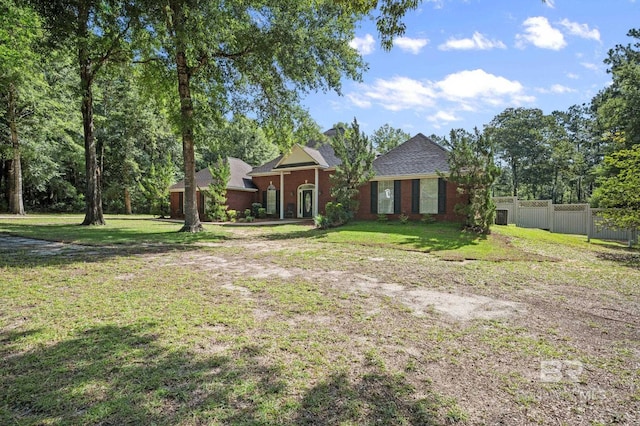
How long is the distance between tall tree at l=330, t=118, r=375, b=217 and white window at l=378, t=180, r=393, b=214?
6.52 ft

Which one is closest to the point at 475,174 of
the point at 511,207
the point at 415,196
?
the point at 415,196

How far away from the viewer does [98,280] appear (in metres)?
5.27

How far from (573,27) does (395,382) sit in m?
7.18

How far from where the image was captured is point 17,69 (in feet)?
48.3

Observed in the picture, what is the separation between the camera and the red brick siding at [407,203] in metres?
15.7

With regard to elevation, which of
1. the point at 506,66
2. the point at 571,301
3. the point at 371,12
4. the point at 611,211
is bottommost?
the point at 571,301

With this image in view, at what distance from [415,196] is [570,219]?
7.87 m

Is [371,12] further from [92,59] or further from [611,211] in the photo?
[92,59]

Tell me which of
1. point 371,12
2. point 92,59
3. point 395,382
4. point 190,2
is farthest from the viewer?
point 92,59

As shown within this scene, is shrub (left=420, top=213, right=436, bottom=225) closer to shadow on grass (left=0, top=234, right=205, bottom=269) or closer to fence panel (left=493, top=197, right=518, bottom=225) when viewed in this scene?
fence panel (left=493, top=197, right=518, bottom=225)

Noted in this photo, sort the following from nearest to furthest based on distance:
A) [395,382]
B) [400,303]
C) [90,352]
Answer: [395,382] → [90,352] → [400,303]

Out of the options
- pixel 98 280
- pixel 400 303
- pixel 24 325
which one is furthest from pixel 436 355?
pixel 98 280

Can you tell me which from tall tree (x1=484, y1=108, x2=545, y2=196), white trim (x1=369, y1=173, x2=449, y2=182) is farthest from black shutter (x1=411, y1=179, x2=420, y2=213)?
tall tree (x1=484, y1=108, x2=545, y2=196)

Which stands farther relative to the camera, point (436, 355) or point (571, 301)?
point (571, 301)
